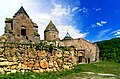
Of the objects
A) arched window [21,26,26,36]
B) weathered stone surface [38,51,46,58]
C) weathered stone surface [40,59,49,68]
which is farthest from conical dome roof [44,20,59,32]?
weathered stone surface [40,59,49,68]

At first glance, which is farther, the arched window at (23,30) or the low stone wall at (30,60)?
the arched window at (23,30)

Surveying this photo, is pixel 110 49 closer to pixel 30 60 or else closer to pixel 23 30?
pixel 23 30

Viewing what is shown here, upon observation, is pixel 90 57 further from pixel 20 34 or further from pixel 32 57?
pixel 32 57

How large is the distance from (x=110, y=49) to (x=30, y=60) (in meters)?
33.0

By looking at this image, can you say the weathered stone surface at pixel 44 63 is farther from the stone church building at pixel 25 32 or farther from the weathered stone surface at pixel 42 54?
the stone church building at pixel 25 32

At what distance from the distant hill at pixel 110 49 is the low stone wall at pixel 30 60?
27771mm

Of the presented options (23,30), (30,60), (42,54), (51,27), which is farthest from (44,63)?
(51,27)

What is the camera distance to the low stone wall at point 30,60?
14.2 m

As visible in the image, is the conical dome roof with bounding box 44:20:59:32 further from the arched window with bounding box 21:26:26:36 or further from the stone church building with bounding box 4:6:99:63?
the arched window with bounding box 21:26:26:36

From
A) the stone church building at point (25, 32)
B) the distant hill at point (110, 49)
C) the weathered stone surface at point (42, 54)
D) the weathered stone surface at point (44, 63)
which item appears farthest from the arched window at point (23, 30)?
the weathered stone surface at point (44, 63)

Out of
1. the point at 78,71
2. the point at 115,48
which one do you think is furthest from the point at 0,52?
the point at 115,48

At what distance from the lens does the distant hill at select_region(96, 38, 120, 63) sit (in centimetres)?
4408

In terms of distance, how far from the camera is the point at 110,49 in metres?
45.9

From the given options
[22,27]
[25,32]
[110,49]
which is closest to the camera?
[22,27]
